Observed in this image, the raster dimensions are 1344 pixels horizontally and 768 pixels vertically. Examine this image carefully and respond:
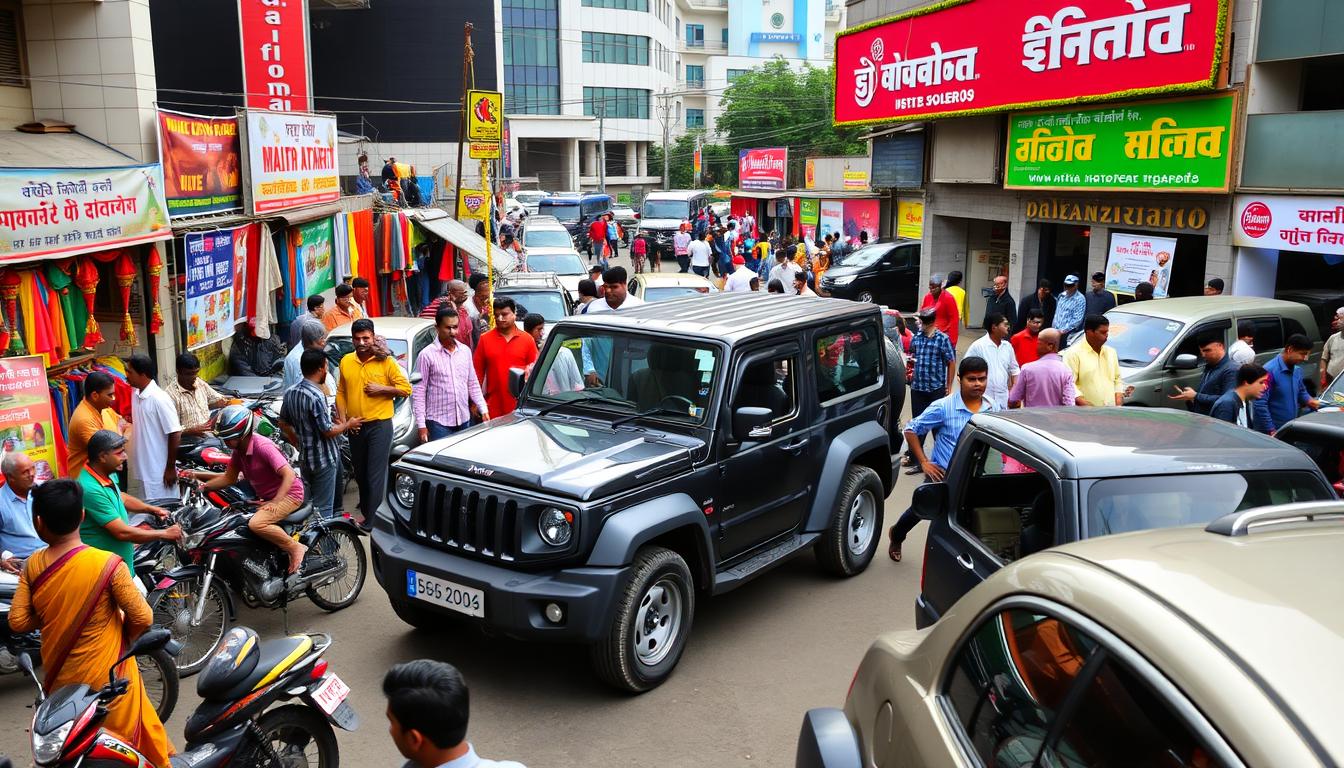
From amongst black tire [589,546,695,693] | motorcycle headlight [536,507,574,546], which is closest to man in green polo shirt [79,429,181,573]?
motorcycle headlight [536,507,574,546]

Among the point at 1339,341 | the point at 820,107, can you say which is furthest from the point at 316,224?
the point at 820,107

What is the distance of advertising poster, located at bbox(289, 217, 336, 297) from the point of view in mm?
14648

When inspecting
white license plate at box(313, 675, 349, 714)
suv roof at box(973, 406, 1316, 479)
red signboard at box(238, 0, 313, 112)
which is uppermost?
red signboard at box(238, 0, 313, 112)

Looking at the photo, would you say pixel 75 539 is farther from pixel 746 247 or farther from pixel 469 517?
pixel 746 247

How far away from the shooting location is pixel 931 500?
5.36 m

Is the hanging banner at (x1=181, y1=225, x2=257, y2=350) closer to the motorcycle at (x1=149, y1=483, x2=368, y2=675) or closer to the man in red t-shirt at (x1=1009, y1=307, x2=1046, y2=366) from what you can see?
the motorcycle at (x1=149, y1=483, x2=368, y2=675)

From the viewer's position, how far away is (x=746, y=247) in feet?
107

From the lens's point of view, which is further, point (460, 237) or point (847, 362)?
point (460, 237)

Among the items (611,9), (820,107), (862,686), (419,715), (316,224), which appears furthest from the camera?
(820,107)

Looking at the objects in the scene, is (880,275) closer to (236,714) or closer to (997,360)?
(997,360)

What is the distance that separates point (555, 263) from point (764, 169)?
74.7 ft

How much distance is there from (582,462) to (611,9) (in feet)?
241

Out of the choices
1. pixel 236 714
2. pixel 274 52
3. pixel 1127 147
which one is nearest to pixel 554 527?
pixel 236 714

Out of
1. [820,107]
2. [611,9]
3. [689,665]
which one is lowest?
[689,665]
